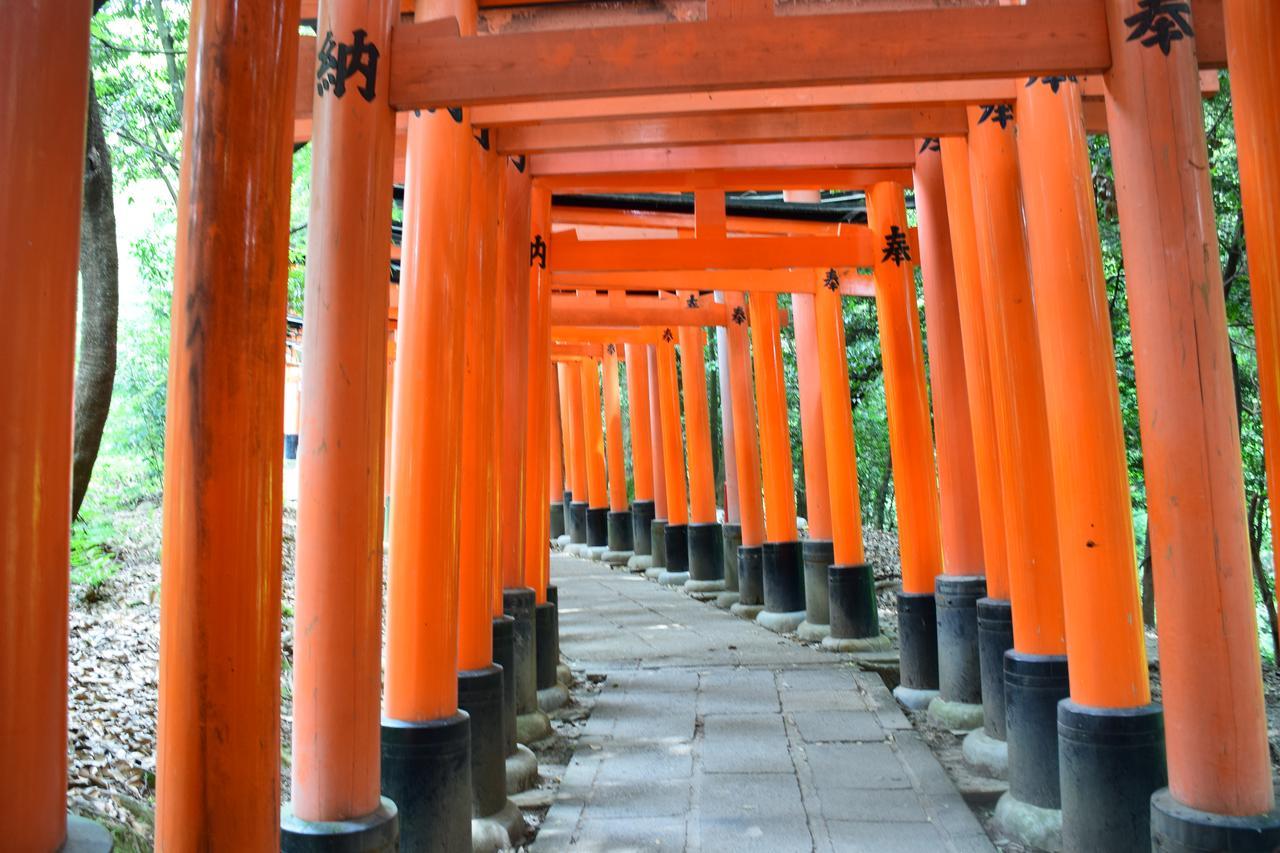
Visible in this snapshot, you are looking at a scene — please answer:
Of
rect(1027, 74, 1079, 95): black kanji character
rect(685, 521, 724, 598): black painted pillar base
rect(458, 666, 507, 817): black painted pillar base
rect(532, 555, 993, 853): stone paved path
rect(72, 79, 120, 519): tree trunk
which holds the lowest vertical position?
rect(532, 555, 993, 853): stone paved path

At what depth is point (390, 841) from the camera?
3221 millimetres

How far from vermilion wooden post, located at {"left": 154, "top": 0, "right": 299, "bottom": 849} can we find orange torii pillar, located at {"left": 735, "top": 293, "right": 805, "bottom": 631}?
317 inches

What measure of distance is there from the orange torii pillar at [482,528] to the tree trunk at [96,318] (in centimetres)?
177

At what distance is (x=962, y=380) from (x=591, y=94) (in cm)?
374

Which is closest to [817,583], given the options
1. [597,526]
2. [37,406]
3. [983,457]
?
[983,457]

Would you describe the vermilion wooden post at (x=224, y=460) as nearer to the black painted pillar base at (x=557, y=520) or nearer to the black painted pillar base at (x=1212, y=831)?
the black painted pillar base at (x=1212, y=831)

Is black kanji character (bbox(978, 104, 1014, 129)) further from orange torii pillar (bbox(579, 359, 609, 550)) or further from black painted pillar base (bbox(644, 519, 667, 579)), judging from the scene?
orange torii pillar (bbox(579, 359, 609, 550))

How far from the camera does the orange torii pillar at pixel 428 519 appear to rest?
3832 millimetres

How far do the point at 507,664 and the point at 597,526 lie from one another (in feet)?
40.9

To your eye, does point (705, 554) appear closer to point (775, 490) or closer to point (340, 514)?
point (775, 490)

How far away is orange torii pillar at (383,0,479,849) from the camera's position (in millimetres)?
3832

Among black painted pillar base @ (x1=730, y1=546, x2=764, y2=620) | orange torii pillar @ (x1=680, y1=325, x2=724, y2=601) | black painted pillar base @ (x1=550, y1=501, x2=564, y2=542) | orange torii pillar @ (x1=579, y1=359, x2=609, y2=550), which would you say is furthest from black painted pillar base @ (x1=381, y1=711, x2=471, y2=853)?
black painted pillar base @ (x1=550, y1=501, x2=564, y2=542)

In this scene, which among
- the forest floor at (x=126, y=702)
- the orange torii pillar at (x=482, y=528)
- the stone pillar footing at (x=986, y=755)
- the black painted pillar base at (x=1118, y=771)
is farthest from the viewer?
the stone pillar footing at (x=986, y=755)

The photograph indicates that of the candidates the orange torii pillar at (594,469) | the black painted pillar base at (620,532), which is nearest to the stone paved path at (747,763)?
the black painted pillar base at (620,532)
